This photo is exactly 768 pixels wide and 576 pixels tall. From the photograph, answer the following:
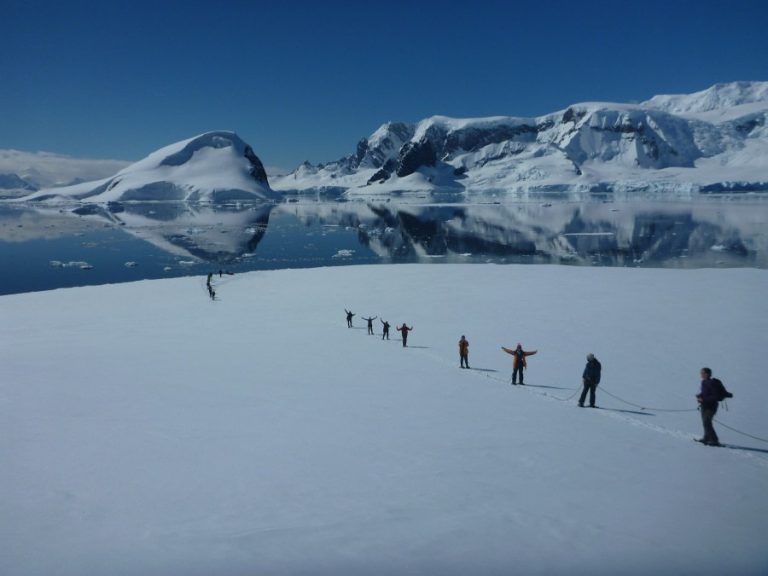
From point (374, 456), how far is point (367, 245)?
5936 centimetres

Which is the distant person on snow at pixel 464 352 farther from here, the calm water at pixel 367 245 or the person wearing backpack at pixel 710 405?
the calm water at pixel 367 245

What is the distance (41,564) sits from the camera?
20.0 ft

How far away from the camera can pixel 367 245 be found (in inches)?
2655

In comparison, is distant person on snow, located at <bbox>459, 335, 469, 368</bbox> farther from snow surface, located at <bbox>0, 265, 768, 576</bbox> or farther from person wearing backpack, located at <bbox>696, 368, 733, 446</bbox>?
person wearing backpack, located at <bbox>696, 368, 733, 446</bbox>

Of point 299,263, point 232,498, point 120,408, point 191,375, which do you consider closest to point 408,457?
point 232,498

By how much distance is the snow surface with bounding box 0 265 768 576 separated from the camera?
6.32m

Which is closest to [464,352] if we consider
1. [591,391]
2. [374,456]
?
[591,391]

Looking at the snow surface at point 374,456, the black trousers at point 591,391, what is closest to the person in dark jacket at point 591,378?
the black trousers at point 591,391

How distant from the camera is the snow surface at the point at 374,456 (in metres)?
6.32

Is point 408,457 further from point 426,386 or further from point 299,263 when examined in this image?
point 299,263

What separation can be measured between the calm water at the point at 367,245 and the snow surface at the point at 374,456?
1203 inches

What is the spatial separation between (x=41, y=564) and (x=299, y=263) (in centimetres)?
4677

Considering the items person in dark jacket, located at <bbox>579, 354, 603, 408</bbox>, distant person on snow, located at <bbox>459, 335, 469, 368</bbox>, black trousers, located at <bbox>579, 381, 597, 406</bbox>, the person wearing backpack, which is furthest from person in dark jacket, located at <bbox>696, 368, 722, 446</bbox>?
distant person on snow, located at <bbox>459, 335, 469, 368</bbox>

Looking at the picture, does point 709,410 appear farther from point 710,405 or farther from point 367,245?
point 367,245
